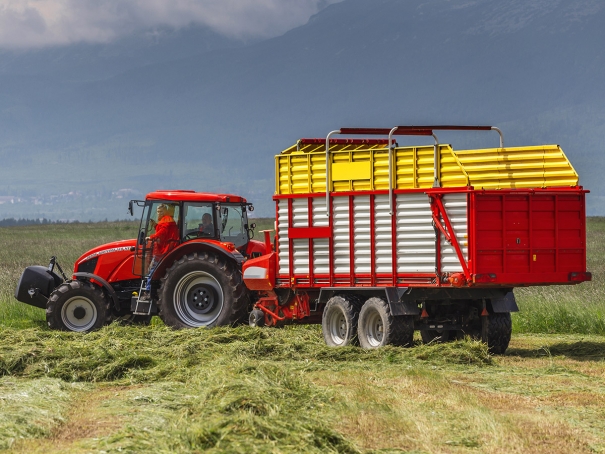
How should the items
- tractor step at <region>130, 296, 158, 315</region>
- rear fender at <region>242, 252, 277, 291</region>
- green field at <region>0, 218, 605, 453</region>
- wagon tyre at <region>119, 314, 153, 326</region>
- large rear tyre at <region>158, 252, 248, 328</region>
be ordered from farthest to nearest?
wagon tyre at <region>119, 314, 153, 326</region>, tractor step at <region>130, 296, 158, 315</region>, large rear tyre at <region>158, 252, 248, 328</region>, rear fender at <region>242, 252, 277, 291</region>, green field at <region>0, 218, 605, 453</region>

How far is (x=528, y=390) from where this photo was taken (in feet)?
37.0

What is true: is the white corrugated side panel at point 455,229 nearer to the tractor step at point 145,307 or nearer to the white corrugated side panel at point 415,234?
the white corrugated side panel at point 415,234

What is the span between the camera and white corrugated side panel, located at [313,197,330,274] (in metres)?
15.3

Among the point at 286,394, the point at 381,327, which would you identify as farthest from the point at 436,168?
the point at 286,394

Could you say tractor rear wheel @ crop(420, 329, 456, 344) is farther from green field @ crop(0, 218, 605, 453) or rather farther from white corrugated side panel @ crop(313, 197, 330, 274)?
white corrugated side panel @ crop(313, 197, 330, 274)

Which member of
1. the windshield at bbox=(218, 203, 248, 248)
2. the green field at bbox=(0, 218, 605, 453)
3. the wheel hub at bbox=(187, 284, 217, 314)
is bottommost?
the green field at bbox=(0, 218, 605, 453)

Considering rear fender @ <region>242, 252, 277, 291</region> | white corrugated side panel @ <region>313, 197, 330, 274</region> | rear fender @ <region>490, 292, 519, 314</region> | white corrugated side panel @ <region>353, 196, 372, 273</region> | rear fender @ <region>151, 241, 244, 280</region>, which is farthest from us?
rear fender @ <region>151, 241, 244, 280</region>

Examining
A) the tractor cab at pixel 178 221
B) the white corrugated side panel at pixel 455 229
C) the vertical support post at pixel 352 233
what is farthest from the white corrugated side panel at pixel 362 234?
the tractor cab at pixel 178 221

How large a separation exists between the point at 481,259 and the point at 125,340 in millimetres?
4956

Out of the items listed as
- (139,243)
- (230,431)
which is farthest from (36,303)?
(230,431)

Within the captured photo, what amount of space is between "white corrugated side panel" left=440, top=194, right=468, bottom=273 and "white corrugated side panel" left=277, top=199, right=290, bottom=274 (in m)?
2.68

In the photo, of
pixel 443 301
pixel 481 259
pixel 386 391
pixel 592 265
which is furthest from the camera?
pixel 592 265

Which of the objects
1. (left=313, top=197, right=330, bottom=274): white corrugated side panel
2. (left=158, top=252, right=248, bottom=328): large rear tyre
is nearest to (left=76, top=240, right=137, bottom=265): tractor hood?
(left=158, top=252, right=248, bottom=328): large rear tyre

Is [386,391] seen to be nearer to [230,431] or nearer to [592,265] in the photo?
[230,431]
